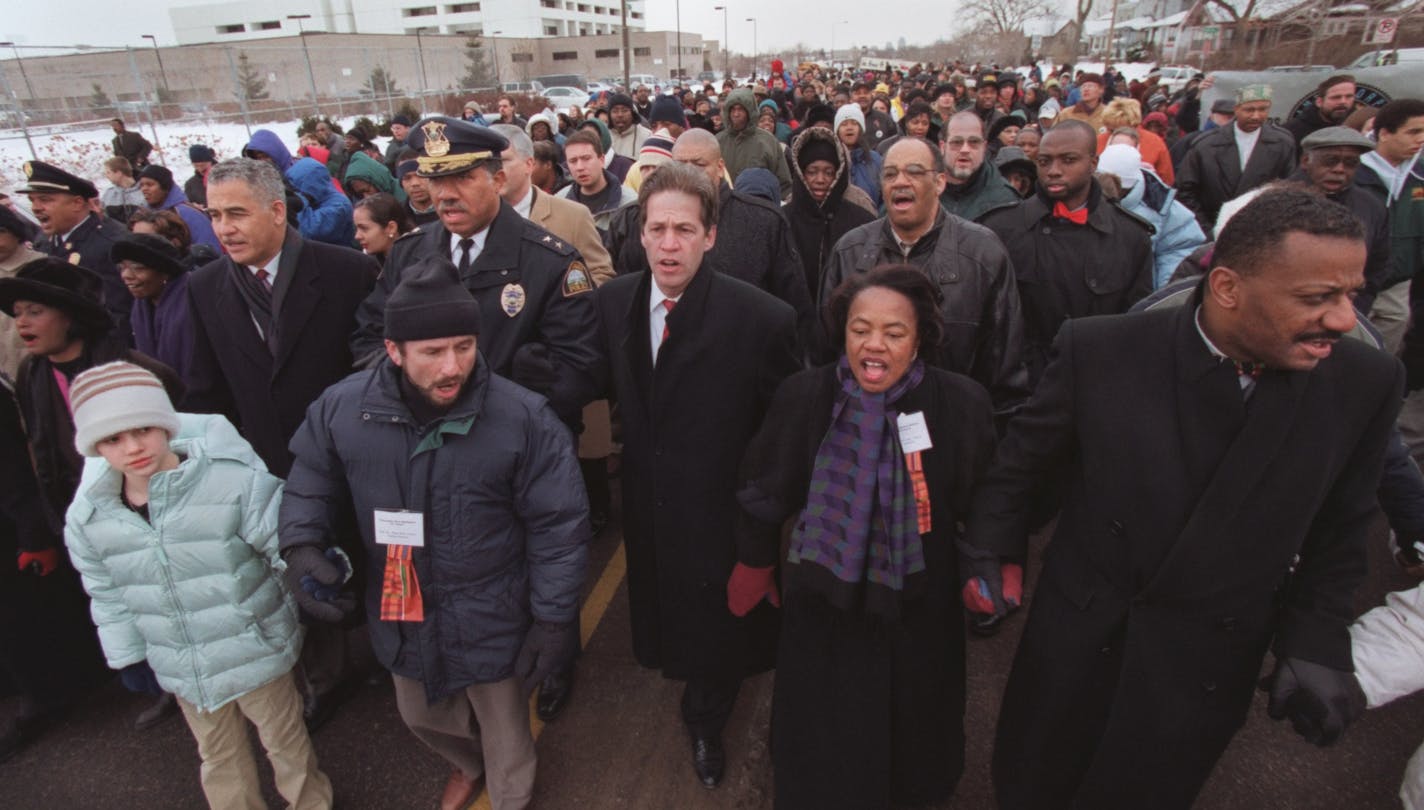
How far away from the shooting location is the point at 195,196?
863 cm

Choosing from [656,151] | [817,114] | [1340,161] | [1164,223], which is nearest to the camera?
[1340,161]

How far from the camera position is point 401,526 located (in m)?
2.26

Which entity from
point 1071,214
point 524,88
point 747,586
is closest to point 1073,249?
point 1071,214

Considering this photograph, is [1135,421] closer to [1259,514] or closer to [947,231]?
[1259,514]

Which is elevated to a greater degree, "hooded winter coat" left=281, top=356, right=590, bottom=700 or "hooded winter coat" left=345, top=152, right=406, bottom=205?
"hooded winter coat" left=345, top=152, right=406, bottom=205

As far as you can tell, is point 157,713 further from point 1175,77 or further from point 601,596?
point 1175,77

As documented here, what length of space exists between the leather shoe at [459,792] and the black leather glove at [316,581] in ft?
3.16

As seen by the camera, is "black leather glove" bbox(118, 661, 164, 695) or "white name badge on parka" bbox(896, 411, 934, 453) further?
"black leather glove" bbox(118, 661, 164, 695)

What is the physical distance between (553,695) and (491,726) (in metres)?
0.63

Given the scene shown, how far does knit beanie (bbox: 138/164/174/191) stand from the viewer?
6453mm

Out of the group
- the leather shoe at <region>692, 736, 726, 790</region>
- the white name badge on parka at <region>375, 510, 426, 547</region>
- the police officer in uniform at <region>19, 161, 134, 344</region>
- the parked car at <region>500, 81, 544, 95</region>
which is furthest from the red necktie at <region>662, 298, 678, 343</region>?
the parked car at <region>500, 81, 544, 95</region>

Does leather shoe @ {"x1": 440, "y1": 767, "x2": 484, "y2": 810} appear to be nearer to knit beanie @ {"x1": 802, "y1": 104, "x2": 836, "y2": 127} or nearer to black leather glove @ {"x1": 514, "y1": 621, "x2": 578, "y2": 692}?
black leather glove @ {"x1": 514, "y1": 621, "x2": 578, "y2": 692}

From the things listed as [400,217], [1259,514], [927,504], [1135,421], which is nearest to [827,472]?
[927,504]

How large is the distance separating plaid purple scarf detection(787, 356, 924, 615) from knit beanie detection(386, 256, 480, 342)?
119 centimetres
